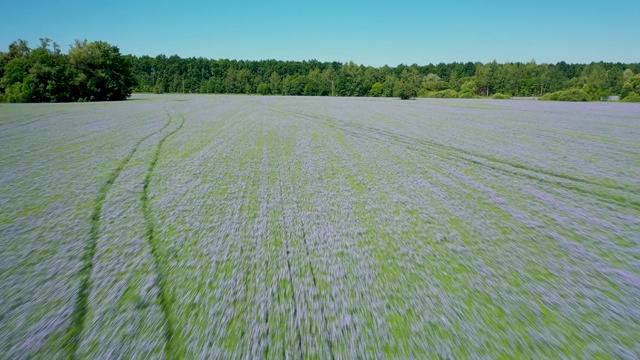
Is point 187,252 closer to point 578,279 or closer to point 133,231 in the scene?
point 133,231

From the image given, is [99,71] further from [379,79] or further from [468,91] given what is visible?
[379,79]

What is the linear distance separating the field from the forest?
2467 inches

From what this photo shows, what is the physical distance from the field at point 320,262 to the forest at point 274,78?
62674 mm

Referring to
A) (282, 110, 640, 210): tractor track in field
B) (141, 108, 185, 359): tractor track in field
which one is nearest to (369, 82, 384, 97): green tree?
(282, 110, 640, 210): tractor track in field

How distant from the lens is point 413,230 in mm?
4770

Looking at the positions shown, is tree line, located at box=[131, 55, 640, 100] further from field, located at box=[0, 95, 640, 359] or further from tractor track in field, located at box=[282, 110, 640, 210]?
field, located at box=[0, 95, 640, 359]

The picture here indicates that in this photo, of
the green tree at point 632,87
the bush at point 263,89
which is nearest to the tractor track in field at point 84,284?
the green tree at point 632,87

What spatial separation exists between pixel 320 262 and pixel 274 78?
133121 mm

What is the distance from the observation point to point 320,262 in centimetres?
388

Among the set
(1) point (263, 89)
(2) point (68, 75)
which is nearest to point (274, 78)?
(1) point (263, 89)

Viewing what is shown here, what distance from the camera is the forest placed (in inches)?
2179

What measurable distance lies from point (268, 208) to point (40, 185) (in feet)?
18.0

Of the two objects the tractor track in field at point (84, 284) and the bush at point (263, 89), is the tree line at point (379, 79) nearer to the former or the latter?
the bush at point (263, 89)

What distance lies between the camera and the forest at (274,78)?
5534 cm
